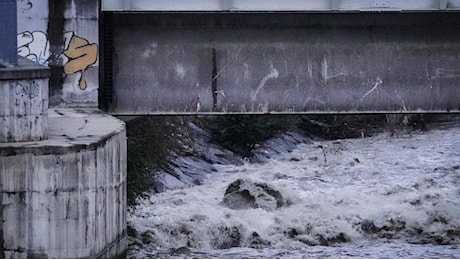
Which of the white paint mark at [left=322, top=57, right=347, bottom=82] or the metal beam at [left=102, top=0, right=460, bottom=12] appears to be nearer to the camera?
the metal beam at [left=102, top=0, right=460, bottom=12]

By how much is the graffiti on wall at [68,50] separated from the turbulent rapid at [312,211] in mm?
4803

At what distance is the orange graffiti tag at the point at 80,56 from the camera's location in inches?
984

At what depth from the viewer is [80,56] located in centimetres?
2511

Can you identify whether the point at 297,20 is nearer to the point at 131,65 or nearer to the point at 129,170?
the point at 131,65

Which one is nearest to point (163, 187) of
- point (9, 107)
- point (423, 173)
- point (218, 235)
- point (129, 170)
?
point (129, 170)

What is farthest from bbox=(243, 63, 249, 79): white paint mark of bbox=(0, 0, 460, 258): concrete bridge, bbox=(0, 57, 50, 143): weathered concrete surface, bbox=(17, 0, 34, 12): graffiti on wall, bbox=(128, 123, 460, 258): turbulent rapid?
bbox=(0, 57, 50, 143): weathered concrete surface

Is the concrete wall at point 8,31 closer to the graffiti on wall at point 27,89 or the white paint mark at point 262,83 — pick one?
the graffiti on wall at point 27,89

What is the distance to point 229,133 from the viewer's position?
43031 millimetres

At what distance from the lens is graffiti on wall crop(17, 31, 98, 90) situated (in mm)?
25000

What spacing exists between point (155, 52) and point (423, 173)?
1469cm

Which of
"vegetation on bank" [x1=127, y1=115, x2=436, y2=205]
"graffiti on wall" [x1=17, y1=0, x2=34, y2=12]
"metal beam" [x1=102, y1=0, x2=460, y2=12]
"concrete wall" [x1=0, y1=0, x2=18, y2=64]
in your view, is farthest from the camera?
"vegetation on bank" [x1=127, y1=115, x2=436, y2=205]

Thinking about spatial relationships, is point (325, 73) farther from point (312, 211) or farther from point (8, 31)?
point (8, 31)

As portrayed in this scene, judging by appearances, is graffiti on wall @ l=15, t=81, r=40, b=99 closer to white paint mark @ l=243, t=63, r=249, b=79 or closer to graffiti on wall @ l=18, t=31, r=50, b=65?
graffiti on wall @ l=18, t=31, r=50, b=65

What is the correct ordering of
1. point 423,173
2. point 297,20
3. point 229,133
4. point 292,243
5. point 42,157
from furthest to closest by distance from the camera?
1. point 229,133
2. point 423,173
3. point 292,243
4. point 297,20
5. point 42,157
